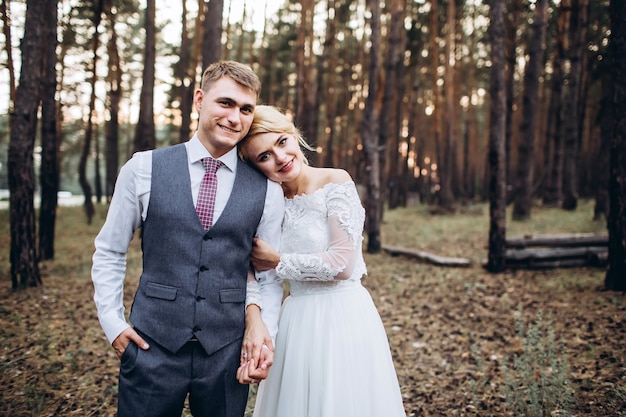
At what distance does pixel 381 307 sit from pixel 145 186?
201 inches

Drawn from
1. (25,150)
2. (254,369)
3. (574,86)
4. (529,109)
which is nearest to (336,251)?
(254,369)

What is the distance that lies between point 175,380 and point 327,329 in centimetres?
78

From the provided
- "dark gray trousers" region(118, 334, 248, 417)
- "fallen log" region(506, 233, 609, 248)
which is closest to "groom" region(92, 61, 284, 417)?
"dark gray trousers" region(118, 334, 248, 417)

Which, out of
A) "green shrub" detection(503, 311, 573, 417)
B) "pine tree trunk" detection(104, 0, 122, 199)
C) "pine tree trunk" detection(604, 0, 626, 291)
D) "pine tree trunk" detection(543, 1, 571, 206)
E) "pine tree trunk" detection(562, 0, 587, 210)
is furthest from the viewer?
"pine tree trunk" detection(104, 0, 122, 199)

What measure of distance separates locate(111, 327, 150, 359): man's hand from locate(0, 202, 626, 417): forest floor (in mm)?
2290

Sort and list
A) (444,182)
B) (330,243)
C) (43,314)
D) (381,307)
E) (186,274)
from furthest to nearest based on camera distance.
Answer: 1. (444,182)
2. (381,307)
3. (43,314)
4. (330,243)
5. (186,274)

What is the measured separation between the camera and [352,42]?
25.0m

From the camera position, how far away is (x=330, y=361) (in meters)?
2.21

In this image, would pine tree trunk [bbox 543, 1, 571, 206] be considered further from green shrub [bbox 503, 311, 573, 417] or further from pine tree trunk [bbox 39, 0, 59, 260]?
pine tree trunk [bbox 39, 0, 59, 260]

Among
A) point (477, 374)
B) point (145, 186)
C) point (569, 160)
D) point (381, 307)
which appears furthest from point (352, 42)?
point (145, 186)

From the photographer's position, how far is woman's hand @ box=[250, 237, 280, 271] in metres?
2.17

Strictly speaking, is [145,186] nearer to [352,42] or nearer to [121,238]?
[121,238]

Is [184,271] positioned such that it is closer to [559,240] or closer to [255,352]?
[255,352]

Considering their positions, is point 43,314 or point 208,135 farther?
point 43,314
